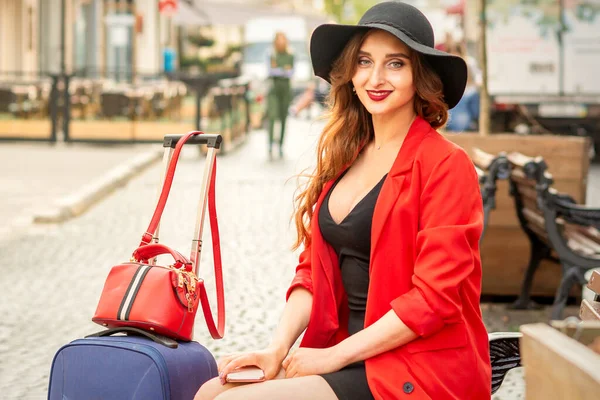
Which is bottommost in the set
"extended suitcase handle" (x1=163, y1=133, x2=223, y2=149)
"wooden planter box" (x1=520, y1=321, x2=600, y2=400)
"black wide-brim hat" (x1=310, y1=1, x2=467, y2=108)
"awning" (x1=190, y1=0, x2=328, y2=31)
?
"wooden planter box" (x1=520, y1=321, x2=600, y2=400)

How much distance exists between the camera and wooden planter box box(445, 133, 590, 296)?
6938mm

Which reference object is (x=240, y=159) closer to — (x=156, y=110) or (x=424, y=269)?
(x=156, y=110)

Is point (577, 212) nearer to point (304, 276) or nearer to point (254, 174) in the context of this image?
point (304, 276)

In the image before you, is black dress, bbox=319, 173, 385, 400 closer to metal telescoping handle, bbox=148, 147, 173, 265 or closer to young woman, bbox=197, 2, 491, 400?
young woman, bbox=197, 2, 491, 400

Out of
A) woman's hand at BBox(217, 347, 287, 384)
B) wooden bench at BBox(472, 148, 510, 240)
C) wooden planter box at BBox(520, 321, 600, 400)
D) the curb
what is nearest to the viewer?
wooden planter box at BBox(520, 321, 600, 400)

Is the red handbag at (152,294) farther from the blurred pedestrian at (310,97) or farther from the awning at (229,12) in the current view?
the awning at (229,12)

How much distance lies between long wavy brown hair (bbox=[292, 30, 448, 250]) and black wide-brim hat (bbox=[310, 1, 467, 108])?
3 centimetres

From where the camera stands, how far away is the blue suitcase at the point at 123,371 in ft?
9.43

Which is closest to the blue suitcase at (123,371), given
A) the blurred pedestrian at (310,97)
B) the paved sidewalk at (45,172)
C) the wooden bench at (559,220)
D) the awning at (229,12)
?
the blurred pedestrian at (310,97)

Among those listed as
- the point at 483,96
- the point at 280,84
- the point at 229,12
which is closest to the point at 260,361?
the point at 483,96

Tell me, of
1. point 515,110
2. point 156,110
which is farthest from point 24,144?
point 515,110

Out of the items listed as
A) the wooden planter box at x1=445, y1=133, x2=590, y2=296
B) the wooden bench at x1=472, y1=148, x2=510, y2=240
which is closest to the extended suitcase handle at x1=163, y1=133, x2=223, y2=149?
the wooden bench at x1=472, y1=148, x2=510, y2=240

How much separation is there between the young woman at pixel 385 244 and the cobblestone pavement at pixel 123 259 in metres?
0.42

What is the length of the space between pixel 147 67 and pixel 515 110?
80.1 feet
